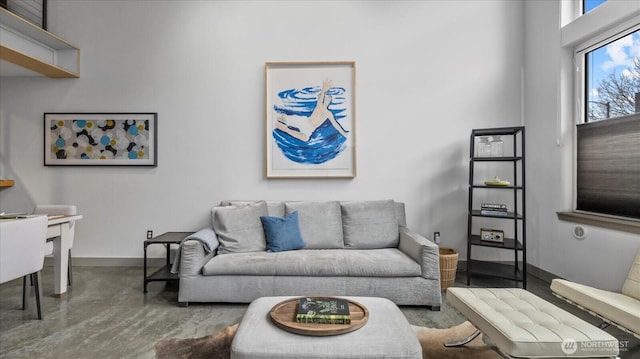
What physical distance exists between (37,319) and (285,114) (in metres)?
2.83

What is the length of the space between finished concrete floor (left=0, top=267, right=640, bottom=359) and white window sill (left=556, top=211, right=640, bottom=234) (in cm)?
71

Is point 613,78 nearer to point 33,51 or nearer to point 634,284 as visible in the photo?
point 634,284

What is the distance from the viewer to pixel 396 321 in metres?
1.82

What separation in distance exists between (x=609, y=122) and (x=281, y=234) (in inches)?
119

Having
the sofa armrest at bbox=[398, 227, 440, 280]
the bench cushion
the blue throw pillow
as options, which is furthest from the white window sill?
the blue throw pillow

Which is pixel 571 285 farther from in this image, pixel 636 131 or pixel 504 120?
pixel 504 120

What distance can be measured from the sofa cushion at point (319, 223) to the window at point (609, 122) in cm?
231

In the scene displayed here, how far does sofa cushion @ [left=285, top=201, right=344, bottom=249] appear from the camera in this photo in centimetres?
342

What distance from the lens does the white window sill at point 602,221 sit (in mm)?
2588

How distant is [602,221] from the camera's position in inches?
111

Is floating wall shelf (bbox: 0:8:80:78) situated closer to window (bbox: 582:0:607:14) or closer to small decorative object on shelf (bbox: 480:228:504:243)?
small decorative object on shelf (bbox: 480:228:504:243)

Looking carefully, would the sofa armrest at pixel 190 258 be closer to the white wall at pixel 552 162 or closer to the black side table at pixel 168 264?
the black side table at pixel 168 264

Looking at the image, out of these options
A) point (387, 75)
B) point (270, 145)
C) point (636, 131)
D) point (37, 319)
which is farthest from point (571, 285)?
point (37, 319)

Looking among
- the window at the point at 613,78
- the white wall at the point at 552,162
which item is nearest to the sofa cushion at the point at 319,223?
the white wall at the point at 552,162
